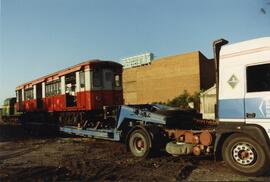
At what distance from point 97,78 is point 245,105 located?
865 cm

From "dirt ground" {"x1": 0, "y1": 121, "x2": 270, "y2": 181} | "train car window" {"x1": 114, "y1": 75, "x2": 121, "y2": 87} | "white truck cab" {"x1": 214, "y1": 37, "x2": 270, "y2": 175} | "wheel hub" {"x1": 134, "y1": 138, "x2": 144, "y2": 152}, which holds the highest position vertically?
"train car window" {"x1": 114, "y1": 75, "x2": 121, "y2": 87}

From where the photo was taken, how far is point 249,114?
25.4 feet

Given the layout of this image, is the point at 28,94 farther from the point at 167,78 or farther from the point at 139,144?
the point at 167,78

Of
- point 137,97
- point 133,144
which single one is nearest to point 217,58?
point 133,144

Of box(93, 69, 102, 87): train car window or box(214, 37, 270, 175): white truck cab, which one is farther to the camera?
box(93, 69, 102, 87): train car window

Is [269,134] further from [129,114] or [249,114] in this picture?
[129,114]

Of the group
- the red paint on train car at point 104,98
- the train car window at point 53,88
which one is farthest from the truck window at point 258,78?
the train car window at point 53,88

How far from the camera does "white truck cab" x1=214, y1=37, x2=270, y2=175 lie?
7.45 m

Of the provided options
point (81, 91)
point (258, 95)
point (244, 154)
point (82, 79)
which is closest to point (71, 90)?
point (81, 91)

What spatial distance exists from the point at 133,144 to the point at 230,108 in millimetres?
3780

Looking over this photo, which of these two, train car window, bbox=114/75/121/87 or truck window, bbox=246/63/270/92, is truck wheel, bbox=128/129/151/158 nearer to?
truck window, bbox=246/63/270/92

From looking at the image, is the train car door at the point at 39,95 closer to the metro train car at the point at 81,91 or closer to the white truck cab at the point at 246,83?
the metro train car at the point at 81,91

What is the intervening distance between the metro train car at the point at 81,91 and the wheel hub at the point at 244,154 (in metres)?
8.37

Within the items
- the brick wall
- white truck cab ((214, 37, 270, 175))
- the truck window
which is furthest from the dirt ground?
the brick wall
